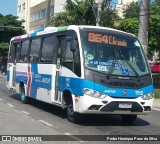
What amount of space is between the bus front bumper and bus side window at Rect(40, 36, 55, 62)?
309 centimetres

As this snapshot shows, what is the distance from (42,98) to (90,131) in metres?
4.25

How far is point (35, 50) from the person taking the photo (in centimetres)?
1691

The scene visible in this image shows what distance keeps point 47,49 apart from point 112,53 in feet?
10.4

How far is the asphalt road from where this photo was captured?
11281 mm

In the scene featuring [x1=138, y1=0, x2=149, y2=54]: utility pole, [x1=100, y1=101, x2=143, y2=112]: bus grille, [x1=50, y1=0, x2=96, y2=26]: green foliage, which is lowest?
[x1=100, y1=101, x2=143, y2=112]: bus grille

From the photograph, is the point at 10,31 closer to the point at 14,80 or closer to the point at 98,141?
the point at 14,80

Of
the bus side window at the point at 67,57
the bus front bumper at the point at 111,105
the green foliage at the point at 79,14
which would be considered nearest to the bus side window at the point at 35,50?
the bus side window at the point at 67,57

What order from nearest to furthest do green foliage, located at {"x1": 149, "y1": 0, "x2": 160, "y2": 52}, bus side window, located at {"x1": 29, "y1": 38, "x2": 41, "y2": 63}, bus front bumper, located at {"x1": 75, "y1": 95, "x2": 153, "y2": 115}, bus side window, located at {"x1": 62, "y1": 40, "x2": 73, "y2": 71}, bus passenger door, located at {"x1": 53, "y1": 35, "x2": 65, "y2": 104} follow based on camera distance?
bus front bumper, located at {"x1": 75, "y1": 95, "x2": 153, "y2": 115} < bus side window, located at {"x1": 62, "y1": 40, "x2": 73, "y2": 71} < bus passenger door, located at {"x1": 53, "y1": 35, "x2": 65, "y2": 104} < bus side window, located at {"x1": 29, "y1": 38, "x2": 41, "y2": 63} < green foliage, located at {"x1": 149, "y1": 0, "x2": 160, "y2": 52}

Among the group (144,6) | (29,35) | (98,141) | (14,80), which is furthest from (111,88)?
(144,6)

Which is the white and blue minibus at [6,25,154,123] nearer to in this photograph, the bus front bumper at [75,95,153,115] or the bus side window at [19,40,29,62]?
the bus front bumper at [75,95,153,115]

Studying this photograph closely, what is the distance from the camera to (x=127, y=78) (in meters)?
12.6

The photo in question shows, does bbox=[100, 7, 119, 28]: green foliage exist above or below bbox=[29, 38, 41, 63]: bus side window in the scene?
above

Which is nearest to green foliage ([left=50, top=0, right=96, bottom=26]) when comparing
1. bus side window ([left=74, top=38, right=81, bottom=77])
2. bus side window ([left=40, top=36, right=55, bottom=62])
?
bus side window ([left=40, top=36, right=55, bottom=62])

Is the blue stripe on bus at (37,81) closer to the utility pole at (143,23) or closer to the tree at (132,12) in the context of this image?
the utility pole at (143,23)
